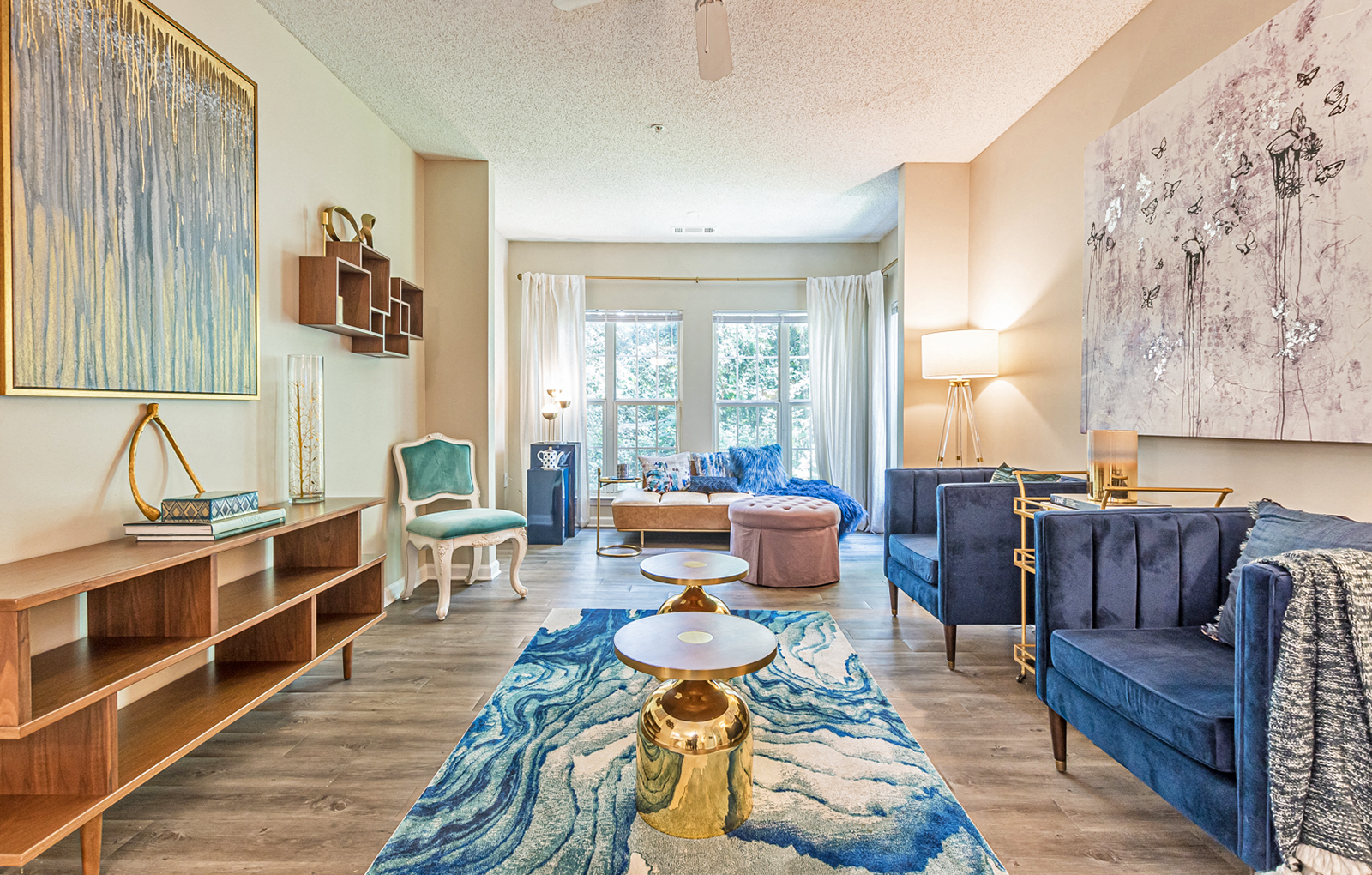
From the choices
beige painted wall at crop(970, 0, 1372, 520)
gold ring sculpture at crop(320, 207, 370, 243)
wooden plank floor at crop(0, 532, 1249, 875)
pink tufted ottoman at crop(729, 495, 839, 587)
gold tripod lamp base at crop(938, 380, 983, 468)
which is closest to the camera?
wooden plank floor at crop(0, 532, 1249, 875)

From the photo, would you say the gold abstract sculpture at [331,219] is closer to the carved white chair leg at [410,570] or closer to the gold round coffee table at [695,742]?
the carved white chair leg at [410,570]

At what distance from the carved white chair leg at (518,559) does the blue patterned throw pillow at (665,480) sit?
208 centimetres

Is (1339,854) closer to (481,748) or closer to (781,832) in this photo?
(781,832)

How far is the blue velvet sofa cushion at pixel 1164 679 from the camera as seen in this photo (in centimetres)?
145

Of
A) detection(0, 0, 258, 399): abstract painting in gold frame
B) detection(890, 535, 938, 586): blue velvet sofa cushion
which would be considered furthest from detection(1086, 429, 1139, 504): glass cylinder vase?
detection(0, 0, 258, 399): abstract painting in gold frame

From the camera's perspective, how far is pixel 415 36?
2924mm

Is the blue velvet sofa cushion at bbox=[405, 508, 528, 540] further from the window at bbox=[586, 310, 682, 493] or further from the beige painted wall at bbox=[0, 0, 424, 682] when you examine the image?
the window at bbox=[586, 310, 682, 493]

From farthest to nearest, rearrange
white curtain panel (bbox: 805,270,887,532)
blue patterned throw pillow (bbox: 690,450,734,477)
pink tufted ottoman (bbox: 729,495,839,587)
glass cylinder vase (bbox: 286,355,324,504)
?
white curtain panel (bbox: 805,270,887,532) < blue patterned throw pillow (bbox: 690,450,734,477) < pink tufted ottoman (bbox: 729,495,839,587) < glass cylinder vase (bbox: 286,355,324,504)

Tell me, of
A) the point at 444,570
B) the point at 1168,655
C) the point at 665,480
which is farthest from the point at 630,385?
A: the point at 1168,655

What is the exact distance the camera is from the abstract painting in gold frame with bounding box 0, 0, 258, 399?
169 centimetres

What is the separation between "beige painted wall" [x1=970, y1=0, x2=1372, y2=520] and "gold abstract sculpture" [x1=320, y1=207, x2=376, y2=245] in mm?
3645

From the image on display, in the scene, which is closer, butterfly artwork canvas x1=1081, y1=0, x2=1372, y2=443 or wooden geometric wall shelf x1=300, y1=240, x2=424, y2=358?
butterfly artwork canvas x1=1081, y1=0, x2=1372, y2=443

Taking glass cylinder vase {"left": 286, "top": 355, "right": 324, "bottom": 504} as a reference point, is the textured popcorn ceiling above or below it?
above

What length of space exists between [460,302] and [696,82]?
2.12 m
